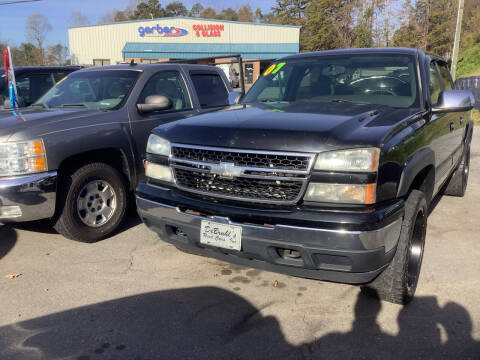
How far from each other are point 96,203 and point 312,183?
8.91 feet

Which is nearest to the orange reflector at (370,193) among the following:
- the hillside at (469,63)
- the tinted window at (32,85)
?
the tinted window at (32,85)

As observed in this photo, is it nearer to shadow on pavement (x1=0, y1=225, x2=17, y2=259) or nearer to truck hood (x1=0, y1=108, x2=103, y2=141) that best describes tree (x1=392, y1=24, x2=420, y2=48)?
truck hood (x1=0, y1=108, x2=103, y2=141)

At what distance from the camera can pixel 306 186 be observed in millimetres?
2566

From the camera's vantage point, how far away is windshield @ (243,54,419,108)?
3.65 meters

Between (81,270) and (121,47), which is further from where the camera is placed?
(121,47)

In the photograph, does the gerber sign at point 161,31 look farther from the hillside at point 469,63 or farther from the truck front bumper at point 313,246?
the truck front bumper at point 313,246

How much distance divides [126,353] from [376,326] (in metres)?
1.65

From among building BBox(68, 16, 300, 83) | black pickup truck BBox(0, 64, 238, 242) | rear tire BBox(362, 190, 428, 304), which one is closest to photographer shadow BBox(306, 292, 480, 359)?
rear tire BBox(362, 190, 428, 304)

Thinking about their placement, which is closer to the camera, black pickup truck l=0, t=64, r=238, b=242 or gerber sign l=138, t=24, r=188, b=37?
black pickup truck l=0, t=64, r=238, b=242

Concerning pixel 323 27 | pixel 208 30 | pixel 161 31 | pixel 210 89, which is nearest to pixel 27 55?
pixel 161 31

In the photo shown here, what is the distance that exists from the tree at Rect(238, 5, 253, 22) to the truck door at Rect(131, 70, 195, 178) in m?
91.1

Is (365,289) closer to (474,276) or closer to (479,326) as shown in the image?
(479,326)

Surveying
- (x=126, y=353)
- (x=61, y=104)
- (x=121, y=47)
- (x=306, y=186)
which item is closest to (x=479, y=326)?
(x=306, y=186)

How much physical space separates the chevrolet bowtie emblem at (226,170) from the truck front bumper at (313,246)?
0.72ft
